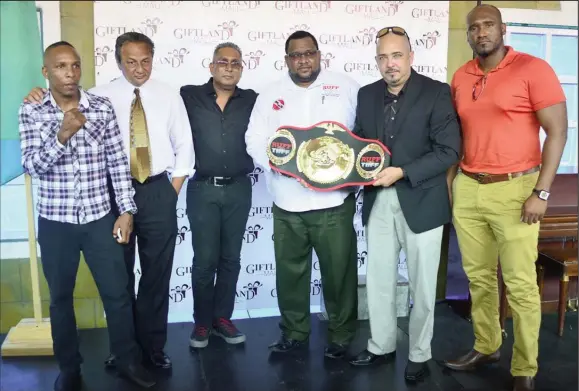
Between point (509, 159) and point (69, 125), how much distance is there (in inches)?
76.3

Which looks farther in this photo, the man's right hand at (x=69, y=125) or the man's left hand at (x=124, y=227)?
the man's left hand at (x=124, y=227)

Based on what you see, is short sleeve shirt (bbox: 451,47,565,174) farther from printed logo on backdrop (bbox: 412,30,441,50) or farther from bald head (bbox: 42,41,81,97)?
bald head (bbox: 42,41,81,97)

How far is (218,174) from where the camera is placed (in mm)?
2951

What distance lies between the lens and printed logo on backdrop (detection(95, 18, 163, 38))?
3209 millimetres

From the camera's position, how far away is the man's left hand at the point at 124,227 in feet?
8.14

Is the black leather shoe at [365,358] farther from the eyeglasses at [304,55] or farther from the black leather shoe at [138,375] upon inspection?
the eyeglasses at [304,55]

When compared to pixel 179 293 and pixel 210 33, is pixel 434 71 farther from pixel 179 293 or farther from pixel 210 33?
pixel 179 293

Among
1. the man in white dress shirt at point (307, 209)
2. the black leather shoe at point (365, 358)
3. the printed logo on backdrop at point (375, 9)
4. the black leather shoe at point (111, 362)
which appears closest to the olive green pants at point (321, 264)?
the man in white dress shirt at point (307, 209)

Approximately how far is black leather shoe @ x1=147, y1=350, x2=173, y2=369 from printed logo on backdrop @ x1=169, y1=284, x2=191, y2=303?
28.3 inches

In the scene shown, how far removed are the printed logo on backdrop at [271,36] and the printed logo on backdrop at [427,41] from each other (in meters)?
0.80

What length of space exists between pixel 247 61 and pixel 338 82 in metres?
0.87

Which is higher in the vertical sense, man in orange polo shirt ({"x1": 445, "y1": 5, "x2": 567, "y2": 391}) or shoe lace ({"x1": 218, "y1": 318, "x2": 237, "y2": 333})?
man in orange polo shirt ({"x1": 445, "y1": 5, "x2": 567, "y2": 391})

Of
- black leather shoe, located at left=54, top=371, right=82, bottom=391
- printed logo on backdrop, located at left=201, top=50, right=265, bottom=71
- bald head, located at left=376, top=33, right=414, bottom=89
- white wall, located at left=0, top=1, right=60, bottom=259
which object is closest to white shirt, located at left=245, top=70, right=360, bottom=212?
bald head, located at left=376, top=33, right=414, bottom=89

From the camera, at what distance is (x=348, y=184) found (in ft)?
8.84
